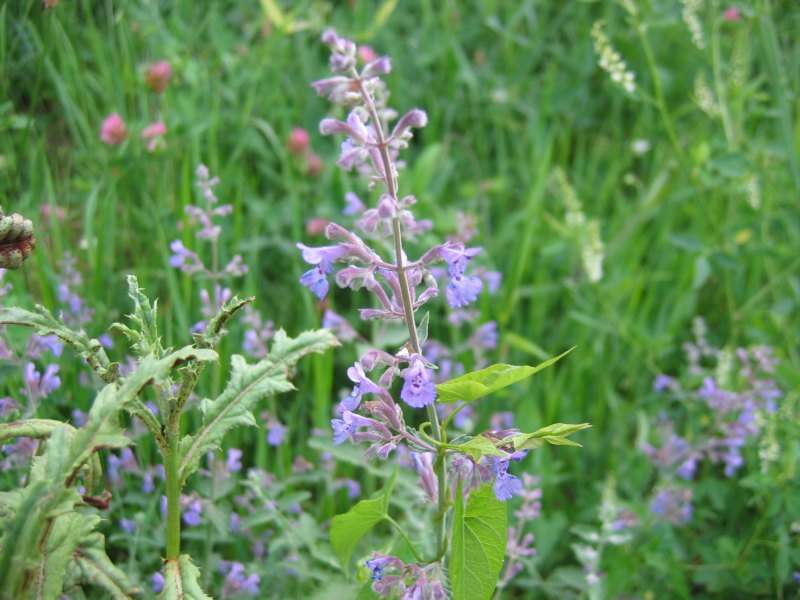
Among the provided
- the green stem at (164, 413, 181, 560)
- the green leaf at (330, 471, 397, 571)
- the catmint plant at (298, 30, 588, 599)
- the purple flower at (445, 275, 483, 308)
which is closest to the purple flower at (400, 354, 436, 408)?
the catmint plant at (298, 30, 588, 599)

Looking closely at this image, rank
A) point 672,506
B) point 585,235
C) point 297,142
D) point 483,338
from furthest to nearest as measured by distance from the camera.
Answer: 1. point 297,142
2. point 585,235
3. point 483,338
4. point 672,506

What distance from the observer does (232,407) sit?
1.61 m

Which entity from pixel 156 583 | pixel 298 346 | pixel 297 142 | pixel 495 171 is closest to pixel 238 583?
pixel 156 583

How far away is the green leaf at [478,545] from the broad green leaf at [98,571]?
0.56 m

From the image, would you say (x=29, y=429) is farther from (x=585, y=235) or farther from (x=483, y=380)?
(x=585, y=235)

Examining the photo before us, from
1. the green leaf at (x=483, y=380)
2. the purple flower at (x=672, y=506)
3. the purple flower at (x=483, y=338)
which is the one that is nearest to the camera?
the green leaf at (x=483, y=380)

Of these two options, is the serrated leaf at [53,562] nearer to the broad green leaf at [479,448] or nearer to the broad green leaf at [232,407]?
the broad green leaf at [232,407]

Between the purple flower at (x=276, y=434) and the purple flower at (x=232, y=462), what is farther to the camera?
the purple flower at (x=276, y=434)

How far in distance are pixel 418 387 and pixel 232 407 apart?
0.37 metres

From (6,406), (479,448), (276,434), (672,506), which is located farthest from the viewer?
(672,506)

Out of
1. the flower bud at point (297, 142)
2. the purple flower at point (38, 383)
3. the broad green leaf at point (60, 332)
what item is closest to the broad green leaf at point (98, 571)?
the broad green leaf at point (60, 332)

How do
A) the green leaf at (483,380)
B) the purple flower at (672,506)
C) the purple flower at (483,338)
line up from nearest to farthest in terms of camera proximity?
the green leaf at (483,380) → the purple flower at (672,506) → the purple flower at (483,338)

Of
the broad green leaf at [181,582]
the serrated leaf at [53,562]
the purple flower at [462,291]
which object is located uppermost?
the purple flower at [462,291]

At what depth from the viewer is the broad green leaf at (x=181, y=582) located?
1501 millimetres
